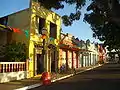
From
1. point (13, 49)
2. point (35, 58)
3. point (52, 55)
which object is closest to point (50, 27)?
point (52, 55)

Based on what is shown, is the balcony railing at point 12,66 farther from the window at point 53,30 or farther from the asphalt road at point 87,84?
the window at point 53,30

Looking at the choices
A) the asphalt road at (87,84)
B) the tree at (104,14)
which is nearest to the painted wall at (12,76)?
the asphalt road at (87,84)

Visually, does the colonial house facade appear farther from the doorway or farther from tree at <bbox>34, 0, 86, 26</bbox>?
tree at <bbox>34, 0, 86, 26</bbox>

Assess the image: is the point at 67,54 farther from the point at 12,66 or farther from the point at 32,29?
the point at 12,66

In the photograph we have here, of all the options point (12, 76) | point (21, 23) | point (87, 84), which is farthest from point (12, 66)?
point (87, 84)

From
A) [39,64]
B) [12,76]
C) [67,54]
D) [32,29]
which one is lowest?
[12,76]

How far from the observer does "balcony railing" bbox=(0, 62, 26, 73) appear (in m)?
21.7

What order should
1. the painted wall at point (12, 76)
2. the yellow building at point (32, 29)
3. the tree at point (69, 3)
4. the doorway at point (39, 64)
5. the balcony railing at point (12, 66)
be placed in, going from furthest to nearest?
the doorway at point (39, 64), the yellow building at point (32, 29), the balcony railing at point (12, 66), the painted wall at point (12, 76), the tree at point (69, 3)

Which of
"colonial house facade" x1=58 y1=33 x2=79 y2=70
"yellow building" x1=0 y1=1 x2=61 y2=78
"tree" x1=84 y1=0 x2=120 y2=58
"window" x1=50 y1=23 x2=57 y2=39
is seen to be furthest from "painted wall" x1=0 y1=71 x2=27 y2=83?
"colonial house facade" x1=58 y1=33 x2=79 y2=70

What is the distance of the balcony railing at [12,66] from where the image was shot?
71.2 feet

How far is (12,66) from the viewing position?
2297 centimetres

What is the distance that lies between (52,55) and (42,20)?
4.90 meters

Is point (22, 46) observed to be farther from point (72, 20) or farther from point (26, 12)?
point (72, 20)

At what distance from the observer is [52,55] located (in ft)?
110
